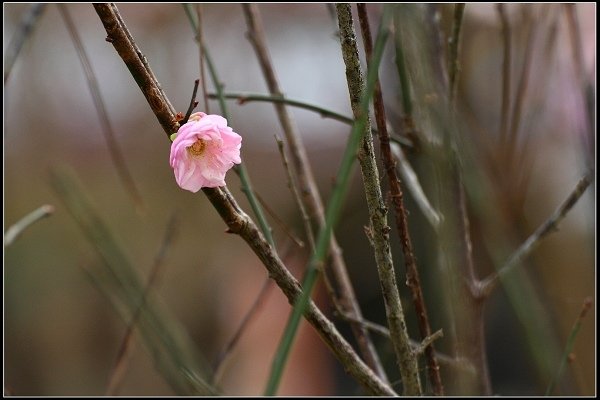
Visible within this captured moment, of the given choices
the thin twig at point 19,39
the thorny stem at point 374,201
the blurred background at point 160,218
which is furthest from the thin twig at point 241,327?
the blurred background at point 160,218

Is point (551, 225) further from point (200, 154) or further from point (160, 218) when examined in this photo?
point (160, 218)

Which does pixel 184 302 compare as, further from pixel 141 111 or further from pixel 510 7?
pixel 510 7

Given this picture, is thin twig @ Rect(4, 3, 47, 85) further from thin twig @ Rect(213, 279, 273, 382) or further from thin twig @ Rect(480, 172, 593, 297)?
thin twig @ Rect(480, 172, 593, 297)

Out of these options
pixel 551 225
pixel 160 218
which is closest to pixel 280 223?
pixel 551 225

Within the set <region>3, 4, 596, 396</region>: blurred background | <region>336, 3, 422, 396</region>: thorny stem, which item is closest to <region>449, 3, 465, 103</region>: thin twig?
<region>336, 3, 422, 396</region>: thorny stem

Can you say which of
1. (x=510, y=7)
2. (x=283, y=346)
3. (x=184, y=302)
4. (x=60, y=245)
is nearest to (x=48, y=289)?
(x=60, y=245)

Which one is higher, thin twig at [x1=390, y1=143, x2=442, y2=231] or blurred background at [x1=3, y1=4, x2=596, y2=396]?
blurred background at [x1=3, y1=4, x2=596, y2=396]

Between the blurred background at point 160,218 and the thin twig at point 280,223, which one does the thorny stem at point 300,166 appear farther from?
the blurred background at point 160,218
